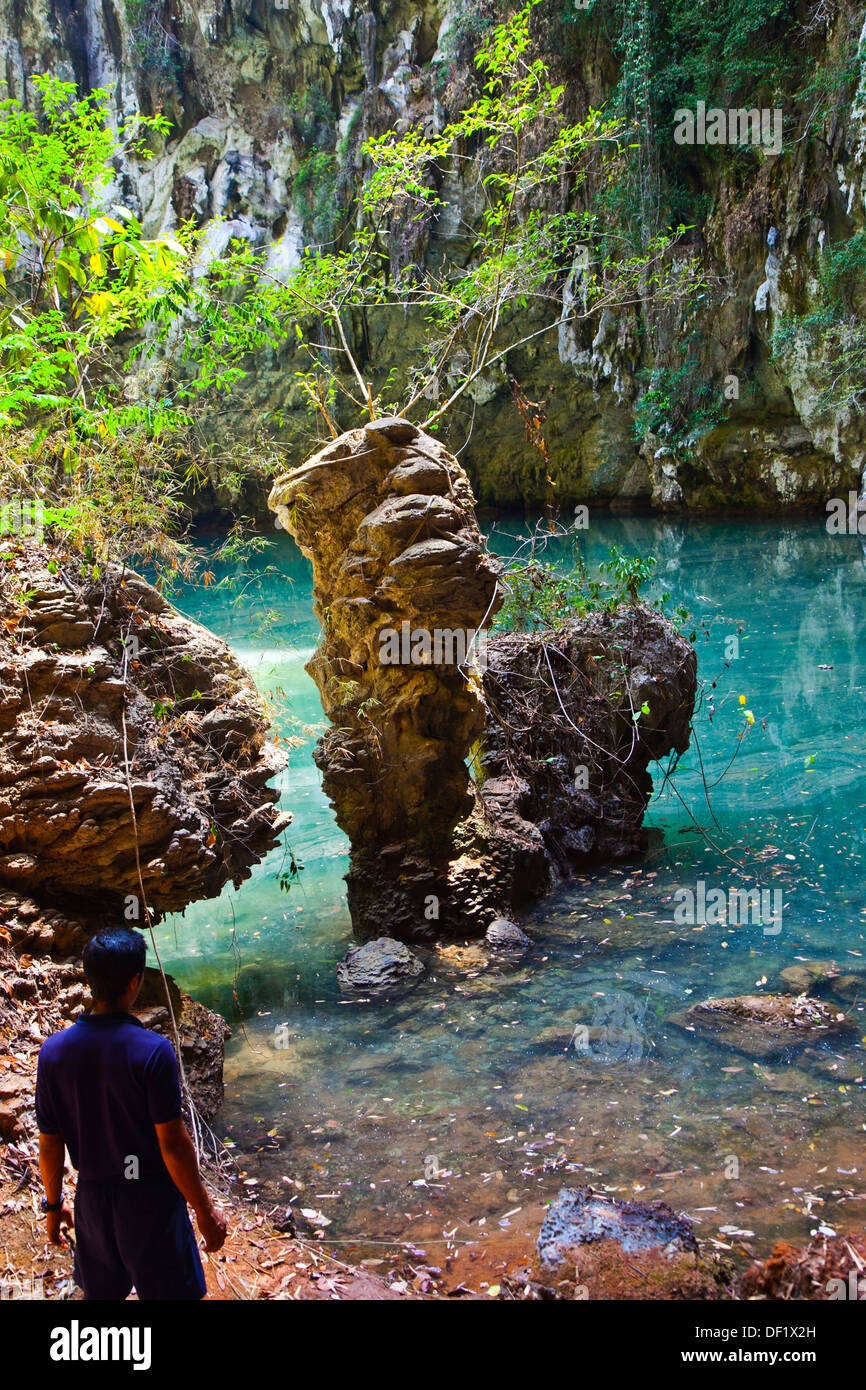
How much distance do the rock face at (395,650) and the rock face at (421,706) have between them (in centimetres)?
1

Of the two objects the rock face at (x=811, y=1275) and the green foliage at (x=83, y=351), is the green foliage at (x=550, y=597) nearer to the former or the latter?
the green foliage at (x=83, y=351)

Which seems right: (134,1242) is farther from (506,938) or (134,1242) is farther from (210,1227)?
(506,938)

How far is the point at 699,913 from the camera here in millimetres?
7113

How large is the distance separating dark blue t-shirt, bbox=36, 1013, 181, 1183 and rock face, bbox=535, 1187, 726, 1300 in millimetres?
1436

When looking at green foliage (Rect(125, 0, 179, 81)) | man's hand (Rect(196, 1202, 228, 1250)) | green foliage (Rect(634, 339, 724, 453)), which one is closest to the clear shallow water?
man's hand (Rect(196, 1202, 228, 1250))

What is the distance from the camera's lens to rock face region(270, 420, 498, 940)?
21.5 ft

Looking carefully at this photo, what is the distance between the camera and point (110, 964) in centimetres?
224

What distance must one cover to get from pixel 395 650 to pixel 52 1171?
15.5 ft

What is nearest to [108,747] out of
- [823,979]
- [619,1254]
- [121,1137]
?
[121,1137]

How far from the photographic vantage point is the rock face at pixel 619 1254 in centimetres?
281

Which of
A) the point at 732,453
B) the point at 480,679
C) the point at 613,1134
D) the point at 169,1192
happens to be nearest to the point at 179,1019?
the point at 613,1134

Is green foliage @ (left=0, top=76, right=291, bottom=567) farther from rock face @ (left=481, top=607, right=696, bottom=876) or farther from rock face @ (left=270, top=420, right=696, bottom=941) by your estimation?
rock face @ (left=481, top=607, right=696, bottom=876)

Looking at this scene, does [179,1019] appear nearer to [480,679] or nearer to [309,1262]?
[309,1262]

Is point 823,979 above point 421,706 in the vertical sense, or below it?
below
